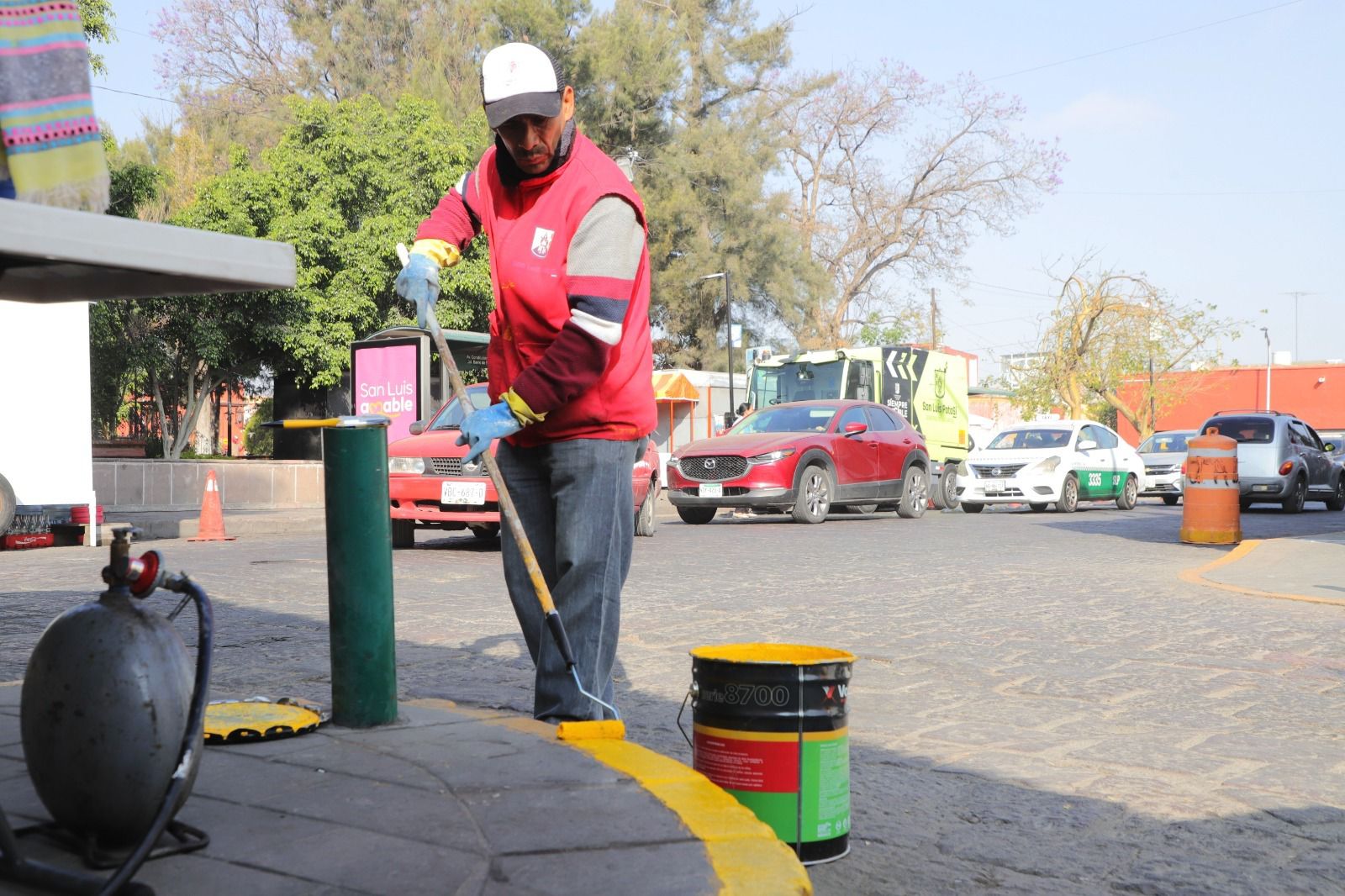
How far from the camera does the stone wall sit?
2247cm

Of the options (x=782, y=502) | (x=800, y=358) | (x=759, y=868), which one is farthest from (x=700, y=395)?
(x=759, y=868)

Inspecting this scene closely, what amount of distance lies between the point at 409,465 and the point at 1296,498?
17188mm

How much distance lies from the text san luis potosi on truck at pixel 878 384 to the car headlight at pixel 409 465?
454 inches

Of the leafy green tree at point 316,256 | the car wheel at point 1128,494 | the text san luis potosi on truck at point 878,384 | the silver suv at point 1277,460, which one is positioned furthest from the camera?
the leafy green tree at point 316,256

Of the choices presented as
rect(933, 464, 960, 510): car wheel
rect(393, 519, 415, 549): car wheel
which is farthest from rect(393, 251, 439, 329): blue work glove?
rect(933, 464, 960, 510): car wheel

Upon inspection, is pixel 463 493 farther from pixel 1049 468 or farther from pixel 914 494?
pixel 1049 468

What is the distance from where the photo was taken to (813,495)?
698 inches

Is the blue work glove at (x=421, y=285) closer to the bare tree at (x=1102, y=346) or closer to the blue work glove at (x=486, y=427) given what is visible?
the blue work glove at (x=486, y=427)

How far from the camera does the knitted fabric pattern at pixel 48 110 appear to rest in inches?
92.0

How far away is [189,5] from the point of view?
42.3 m

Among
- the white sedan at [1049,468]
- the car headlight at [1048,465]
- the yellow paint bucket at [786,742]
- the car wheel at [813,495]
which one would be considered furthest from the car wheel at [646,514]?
the yellow paint bucket at [786,742]

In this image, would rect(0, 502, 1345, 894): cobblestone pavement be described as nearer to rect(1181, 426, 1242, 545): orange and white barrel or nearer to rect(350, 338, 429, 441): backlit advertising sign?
rect(1181, 426, 1242, 545): orange and white barrel

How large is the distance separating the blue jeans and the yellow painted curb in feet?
21.4

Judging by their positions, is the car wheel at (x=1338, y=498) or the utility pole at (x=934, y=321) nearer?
the car wheel at (x=1338, y=498)
